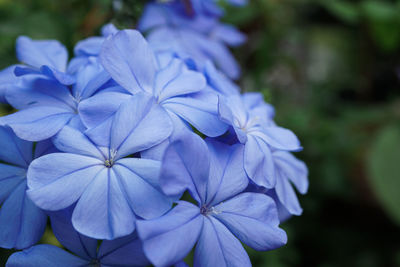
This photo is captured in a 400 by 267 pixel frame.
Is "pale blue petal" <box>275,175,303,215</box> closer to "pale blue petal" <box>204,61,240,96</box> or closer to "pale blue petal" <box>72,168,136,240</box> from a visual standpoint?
"pale blue petal" <box>204,61,240,96</box>

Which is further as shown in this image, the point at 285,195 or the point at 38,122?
the point at 285,195

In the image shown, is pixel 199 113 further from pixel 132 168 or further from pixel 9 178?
pixel 9 178

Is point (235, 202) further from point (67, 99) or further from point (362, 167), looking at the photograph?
point (362, 167)

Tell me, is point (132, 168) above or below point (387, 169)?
above

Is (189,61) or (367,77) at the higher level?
(189,61)

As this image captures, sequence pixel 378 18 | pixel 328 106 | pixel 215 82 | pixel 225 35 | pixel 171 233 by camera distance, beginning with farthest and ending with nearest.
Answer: pixel 328 106
pixel 378 18
pixel 225 35
pixel 215 82
pixel 171 233

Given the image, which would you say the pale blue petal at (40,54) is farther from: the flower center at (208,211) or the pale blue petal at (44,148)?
the flower center at (208,211)

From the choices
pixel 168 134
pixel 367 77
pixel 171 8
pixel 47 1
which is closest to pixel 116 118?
pixel 168 134

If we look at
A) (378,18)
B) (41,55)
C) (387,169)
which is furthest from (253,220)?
(378,18)
